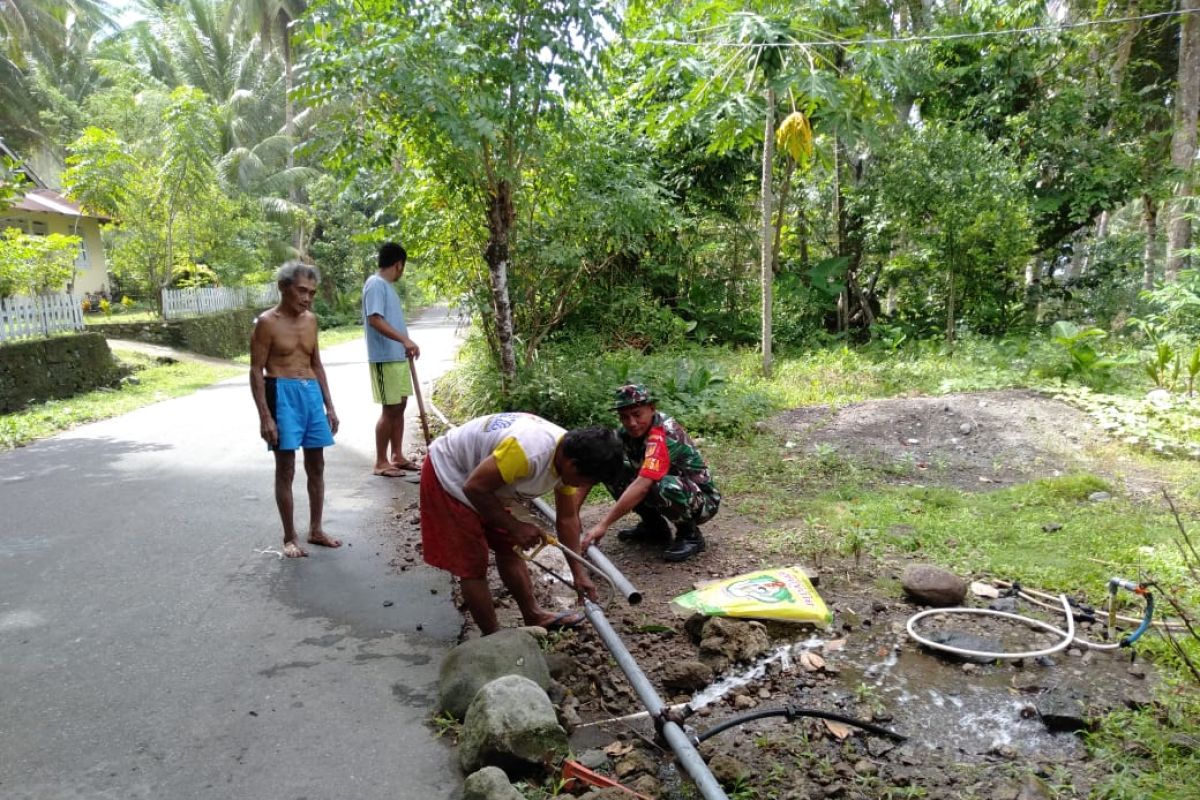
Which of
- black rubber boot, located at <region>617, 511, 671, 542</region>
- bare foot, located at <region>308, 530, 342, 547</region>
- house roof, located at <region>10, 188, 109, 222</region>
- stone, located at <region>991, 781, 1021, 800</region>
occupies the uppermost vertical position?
house roof, located at <region>10, 188, 109, 222</region>

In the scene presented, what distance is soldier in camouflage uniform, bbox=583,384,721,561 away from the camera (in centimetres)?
441

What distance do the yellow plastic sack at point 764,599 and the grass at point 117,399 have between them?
7.76 metres

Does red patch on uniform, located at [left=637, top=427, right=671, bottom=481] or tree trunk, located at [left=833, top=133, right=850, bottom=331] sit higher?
tree trunk, located at [left=833, top=133, right=850, bottom=331]

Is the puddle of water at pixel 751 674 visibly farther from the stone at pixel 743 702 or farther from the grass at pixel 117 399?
the grass at pixel 117 399

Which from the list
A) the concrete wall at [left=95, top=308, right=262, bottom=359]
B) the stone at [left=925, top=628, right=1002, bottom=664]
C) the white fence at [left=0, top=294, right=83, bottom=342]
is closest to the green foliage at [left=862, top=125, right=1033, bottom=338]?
the stone at [left=925, top=628, right=1002, bottom=664]

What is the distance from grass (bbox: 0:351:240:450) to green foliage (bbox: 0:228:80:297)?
66.5 inches

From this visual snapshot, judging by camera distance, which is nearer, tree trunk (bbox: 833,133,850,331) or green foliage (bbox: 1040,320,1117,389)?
green foliage (bbox: 1040,320,1117,389)

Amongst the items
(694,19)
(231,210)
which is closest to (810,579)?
(694,19)

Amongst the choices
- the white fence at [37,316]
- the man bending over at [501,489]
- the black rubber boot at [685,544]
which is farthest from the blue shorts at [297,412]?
the white fence at [37,316]

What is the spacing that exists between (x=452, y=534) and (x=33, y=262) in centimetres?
1292

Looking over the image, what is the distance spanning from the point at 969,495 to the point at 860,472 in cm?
90

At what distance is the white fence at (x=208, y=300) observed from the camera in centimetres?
1752

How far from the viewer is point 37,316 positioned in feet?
37.3

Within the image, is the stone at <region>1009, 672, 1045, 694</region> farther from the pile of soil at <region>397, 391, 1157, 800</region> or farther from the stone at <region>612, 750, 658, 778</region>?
the stone at <region>612, 750, 658, 778</region>
